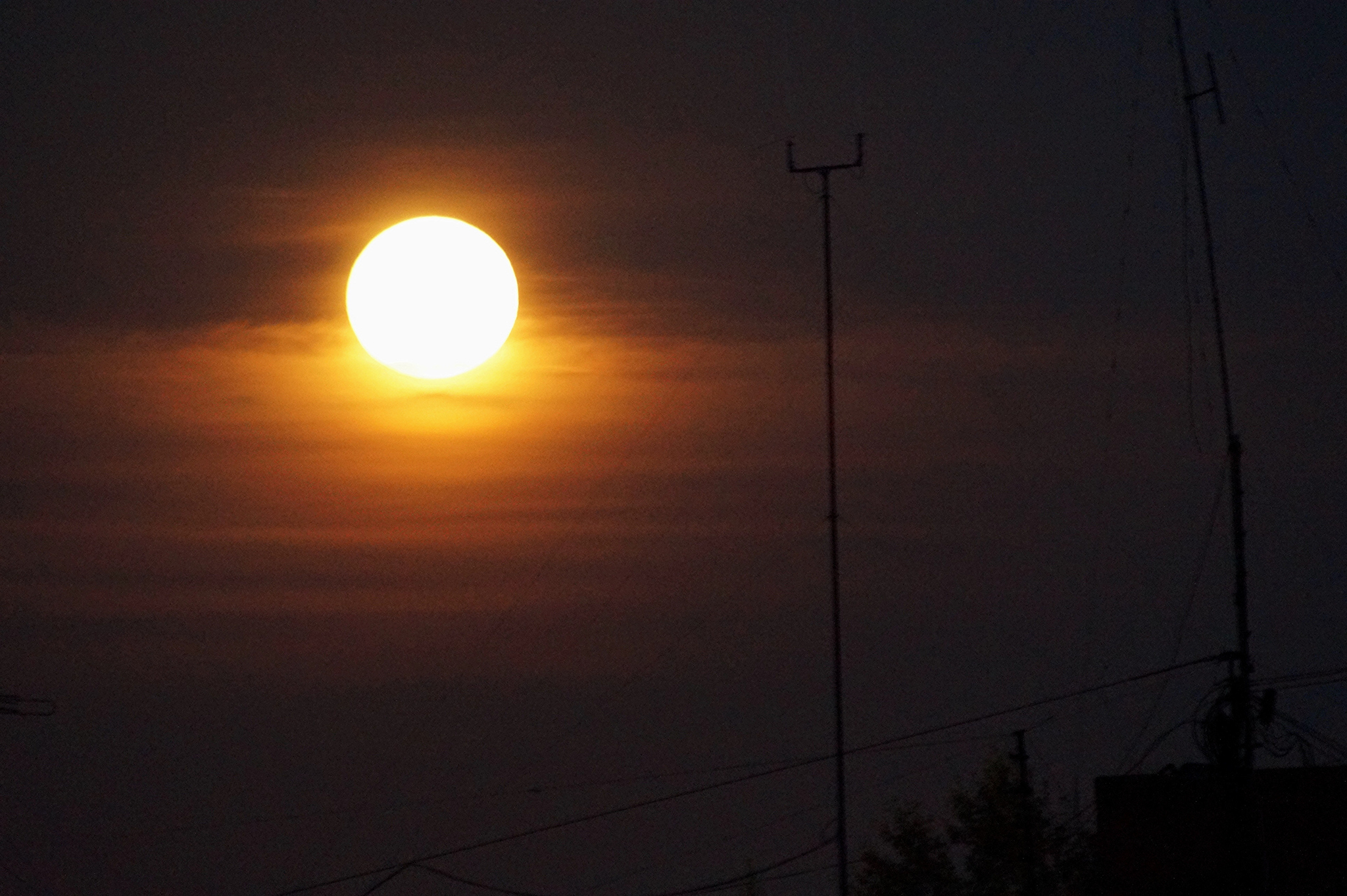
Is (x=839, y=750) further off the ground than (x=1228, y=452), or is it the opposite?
(x=1228, y=452)

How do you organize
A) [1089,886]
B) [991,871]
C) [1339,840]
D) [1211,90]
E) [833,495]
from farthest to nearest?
1. [991,871]
2. [1089,886]
3. [833,495]
4. [1339,840]
5. [1211,90]

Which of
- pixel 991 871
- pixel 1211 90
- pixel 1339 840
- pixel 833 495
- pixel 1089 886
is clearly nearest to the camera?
pixel 1211 90

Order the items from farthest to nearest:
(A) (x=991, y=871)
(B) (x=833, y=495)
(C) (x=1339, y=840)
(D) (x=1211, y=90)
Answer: (A) (x=991, y=871), (B) (x=833, y=495), (C) (x=1339, y=840), (D) (x=1211, y=90)

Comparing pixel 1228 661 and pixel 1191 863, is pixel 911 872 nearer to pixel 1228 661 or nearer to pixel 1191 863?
pixel 1191 863

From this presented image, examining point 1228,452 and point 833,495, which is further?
point 833,495

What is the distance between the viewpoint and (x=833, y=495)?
2867 cm

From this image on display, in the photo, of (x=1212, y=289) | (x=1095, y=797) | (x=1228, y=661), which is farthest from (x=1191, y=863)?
(x=1212, y=289)

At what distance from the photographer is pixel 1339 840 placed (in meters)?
26.8

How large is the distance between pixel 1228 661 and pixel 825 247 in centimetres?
938

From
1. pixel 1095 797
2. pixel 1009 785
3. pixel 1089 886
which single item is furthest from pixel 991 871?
pixel 1095 797

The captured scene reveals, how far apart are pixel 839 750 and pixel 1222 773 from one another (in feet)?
19.4

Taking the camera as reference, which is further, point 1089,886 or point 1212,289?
point 1089,886

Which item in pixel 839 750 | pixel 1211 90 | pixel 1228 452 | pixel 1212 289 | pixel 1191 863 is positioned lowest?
pixel 1191 863

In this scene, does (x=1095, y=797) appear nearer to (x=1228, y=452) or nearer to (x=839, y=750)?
(x=839, y=750)
